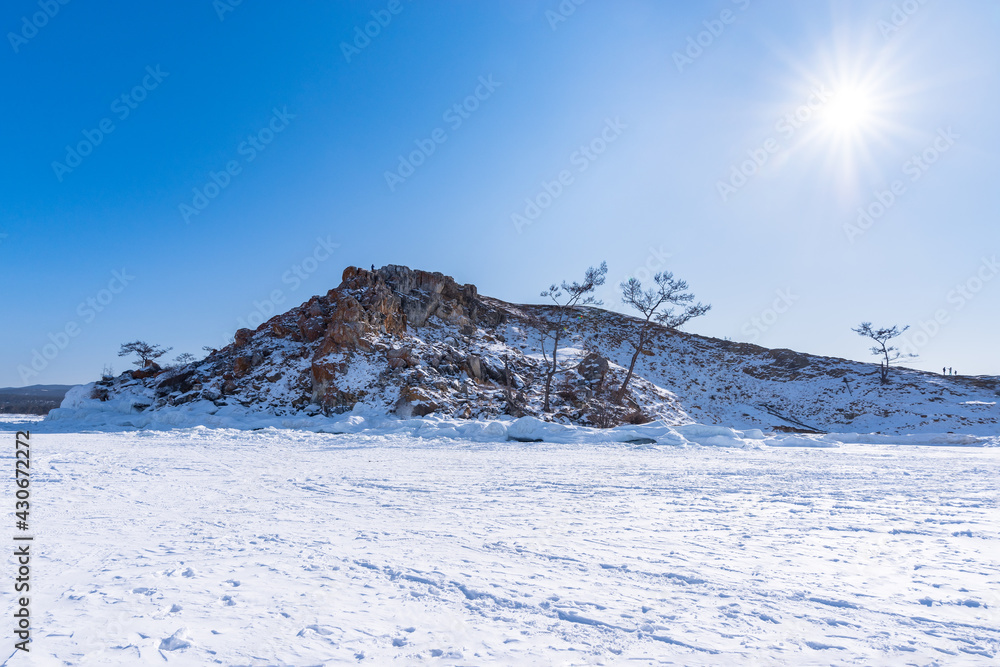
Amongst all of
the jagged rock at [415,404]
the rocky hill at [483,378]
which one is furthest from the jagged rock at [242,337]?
the jagged rock at [415,404]

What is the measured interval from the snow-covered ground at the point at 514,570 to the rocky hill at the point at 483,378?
1456cm

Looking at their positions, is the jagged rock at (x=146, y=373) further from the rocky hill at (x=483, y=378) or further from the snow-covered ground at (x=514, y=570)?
the snow-covered ground at (x=514, y=570)

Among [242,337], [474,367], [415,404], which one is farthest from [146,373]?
[474,367]

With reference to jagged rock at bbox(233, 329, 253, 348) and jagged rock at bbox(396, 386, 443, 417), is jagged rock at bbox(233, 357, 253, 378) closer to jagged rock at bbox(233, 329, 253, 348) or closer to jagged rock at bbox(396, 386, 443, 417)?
jagged rock at bbox(233, 329, 253, 348)

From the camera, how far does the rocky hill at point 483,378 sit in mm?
22922

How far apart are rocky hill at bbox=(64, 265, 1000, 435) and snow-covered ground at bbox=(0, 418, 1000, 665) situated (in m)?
14.6

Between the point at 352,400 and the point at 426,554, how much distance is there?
18727 mm

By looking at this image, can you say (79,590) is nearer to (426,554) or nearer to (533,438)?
(426,554)

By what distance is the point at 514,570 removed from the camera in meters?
3.88

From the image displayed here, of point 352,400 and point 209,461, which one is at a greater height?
point 352,400

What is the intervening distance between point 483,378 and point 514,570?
71.7ft

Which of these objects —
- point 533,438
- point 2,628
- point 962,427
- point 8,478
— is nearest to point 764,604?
point 2,628

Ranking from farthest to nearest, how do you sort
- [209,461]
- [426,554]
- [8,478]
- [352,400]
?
[352,400], [209,461], [8,478], [426,554]

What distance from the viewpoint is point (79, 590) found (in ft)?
11.1
